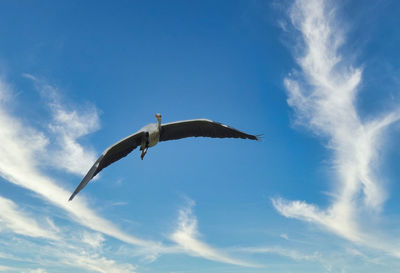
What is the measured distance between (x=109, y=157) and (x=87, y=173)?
74.0 inches

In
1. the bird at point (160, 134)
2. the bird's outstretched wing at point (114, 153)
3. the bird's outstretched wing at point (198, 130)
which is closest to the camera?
the bird's outstretched wing at point (114, 153)

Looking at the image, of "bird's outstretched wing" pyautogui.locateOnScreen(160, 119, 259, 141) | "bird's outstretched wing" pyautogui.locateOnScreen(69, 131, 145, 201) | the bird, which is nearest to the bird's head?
the bird

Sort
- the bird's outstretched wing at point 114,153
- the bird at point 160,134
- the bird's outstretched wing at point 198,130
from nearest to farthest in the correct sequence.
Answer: the bird's outstretched wing at point 114,153
the bird at point 160,134
the bird's outstretched wing at point 198,130

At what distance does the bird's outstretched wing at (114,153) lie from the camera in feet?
51.6

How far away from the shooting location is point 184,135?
20.0 meters

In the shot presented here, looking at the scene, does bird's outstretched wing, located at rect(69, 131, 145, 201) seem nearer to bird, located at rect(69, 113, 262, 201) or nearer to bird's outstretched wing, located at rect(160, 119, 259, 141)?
bird, located at rect(69, 113, 262, 201)

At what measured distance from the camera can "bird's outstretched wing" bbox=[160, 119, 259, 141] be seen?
63.0 ft

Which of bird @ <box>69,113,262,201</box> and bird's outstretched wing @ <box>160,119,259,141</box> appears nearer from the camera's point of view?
bird @ <box>69,113,262,201</box>

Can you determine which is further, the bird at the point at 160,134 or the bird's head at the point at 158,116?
the bird's head at the point at 158,116

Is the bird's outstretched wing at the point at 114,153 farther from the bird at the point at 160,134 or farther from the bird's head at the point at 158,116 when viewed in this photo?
the bird's head at the point at 158,116

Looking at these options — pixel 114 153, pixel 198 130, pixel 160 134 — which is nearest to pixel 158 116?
pixel 160 134

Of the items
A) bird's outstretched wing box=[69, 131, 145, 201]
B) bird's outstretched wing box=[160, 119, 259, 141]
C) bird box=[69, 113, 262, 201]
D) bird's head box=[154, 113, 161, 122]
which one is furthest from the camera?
bird's outstretched wing box=[160, 119, 259, 141]

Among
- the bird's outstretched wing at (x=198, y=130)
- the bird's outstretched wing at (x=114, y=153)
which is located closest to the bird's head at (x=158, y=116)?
the bird's outstretched wing at (x=198, y=130)

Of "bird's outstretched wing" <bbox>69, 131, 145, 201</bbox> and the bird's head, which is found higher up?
the bird's head
